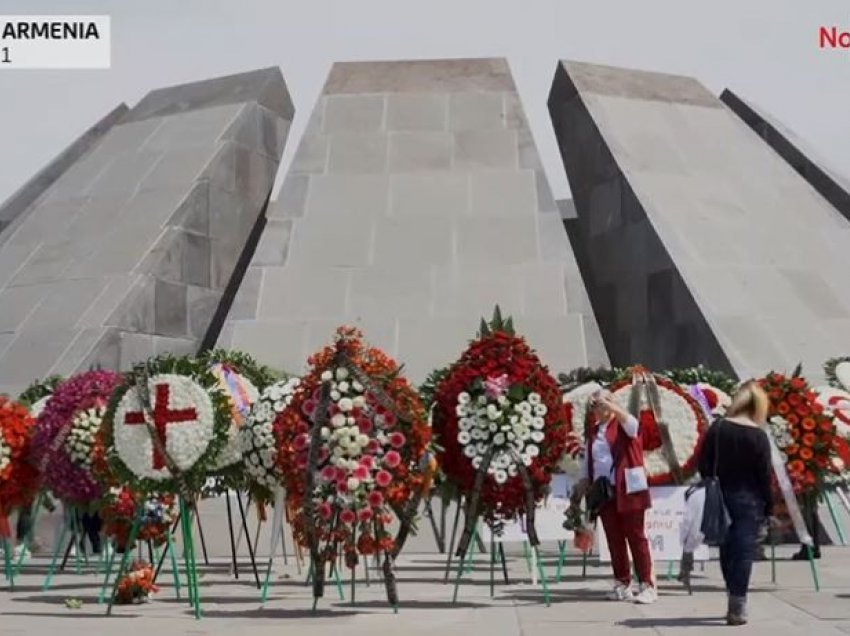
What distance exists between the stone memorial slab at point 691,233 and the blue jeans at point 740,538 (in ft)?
31.3

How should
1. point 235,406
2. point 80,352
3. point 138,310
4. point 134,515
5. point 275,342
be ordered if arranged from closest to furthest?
point 235,406 < point 134,515 < point 80,352 < point 275,342 < point 138,310

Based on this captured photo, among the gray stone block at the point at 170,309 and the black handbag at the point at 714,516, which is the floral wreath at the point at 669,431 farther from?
the gray stone block at the point at 170,309

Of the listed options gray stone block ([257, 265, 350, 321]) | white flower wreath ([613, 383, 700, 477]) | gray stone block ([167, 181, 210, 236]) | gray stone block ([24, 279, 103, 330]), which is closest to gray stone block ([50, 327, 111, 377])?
gray stone block ([24, 279, 103, 330])

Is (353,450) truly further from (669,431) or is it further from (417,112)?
(417,112)

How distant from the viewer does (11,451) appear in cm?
1236

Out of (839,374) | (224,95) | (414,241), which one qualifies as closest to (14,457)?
(839,374)

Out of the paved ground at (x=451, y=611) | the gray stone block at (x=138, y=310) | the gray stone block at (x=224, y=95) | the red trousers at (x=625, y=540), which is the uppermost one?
the gray stone block at (x=224, y=95)

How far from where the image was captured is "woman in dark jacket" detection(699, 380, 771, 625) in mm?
8383

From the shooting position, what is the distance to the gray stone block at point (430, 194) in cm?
2253

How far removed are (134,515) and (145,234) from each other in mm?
10722

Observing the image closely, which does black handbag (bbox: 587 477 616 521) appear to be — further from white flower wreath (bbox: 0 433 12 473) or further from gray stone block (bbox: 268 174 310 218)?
gray stone block (bbox: 268 174 310 218)

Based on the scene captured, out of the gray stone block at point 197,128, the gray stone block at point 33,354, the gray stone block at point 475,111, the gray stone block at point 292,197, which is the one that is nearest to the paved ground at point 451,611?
the gray stone block at point 33,354

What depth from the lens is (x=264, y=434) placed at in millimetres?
10828

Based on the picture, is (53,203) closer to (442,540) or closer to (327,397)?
(442,540)
